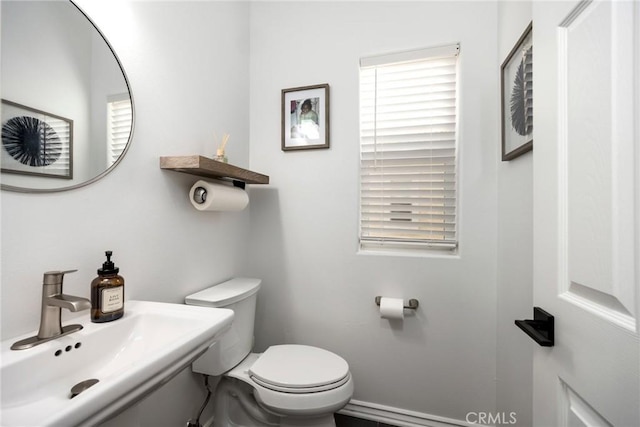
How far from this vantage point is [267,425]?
126 centimetres

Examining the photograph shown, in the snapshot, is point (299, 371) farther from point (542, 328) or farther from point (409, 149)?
point (409, 149)

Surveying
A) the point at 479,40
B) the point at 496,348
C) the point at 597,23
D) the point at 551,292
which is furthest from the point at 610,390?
the point at 479,40

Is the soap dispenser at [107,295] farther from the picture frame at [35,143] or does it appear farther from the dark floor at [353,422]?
the dark floor at [353,422]

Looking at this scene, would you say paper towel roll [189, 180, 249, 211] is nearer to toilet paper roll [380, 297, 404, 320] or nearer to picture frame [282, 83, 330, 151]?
picture frame [282, 83, 330, 151]

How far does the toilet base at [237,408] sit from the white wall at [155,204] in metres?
0.10

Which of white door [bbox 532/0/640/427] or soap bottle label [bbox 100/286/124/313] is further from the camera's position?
soap bottle label [bbox 100/286/124/313]

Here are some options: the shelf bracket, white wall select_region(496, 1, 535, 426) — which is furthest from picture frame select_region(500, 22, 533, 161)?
the shelf bracket

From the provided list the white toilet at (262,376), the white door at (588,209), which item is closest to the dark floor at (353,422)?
the white toilet at (262,376)

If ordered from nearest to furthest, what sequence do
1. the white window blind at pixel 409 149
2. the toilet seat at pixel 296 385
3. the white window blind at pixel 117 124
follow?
the white window blind at pixel 117 124 → the toilet seat at pixel 296 385 → the white window blind at pixel 409 149

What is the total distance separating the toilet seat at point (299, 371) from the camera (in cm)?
107

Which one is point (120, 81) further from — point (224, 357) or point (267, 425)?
point (267, 425)

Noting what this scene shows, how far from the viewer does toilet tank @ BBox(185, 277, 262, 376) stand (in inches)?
45.5

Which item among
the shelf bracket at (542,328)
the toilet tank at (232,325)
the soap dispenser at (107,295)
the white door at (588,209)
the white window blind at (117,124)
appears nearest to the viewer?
the white door at (588,209)

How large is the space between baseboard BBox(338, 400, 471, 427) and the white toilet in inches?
15.3
